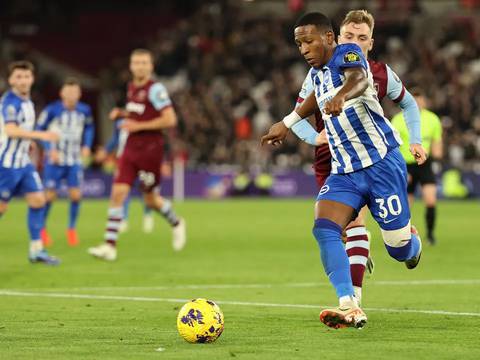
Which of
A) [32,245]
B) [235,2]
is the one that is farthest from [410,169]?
[235,2]

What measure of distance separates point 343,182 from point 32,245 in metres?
6.74

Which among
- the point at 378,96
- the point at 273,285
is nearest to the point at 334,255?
the point at 378,96

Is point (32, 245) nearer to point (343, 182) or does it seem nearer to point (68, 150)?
point (68, 150)

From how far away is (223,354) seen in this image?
7.17 meters

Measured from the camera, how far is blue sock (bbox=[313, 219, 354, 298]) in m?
7.92

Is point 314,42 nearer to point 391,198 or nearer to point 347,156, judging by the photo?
point 347,156

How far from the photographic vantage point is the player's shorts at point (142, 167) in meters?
15.1

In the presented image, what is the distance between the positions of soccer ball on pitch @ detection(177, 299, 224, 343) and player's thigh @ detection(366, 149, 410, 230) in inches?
59.0

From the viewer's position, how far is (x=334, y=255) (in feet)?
26.2

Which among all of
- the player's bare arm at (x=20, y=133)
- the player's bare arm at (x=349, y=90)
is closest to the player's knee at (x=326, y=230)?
the player's bare arm at (x=349, y=90)

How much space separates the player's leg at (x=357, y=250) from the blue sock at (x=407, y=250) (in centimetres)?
49

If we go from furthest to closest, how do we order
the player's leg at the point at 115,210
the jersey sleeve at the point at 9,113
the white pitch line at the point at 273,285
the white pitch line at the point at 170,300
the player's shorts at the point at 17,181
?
the player's leg at the point at 115,210 < the player's shorts at the point at 17,181 < the jersey sleeve at the point at 9,113 < the white pitch line at the point at 273,285 < the white pitch line at the point at 170,300

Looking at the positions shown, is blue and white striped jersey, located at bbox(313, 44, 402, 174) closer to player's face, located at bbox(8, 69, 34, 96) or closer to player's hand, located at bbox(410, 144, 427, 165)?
player's hand, located at bbox(410, 144, 427, 165)

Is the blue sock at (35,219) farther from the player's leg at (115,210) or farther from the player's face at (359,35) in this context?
the player's face at (359,35)
